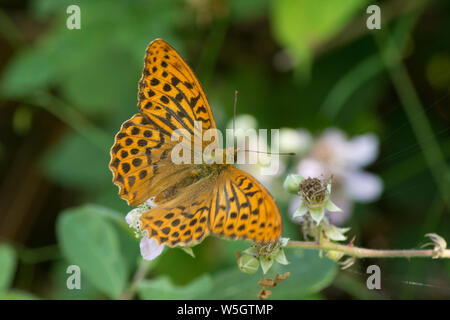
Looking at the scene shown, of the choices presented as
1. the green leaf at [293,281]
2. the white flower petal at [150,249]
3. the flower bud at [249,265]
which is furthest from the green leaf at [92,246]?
the flower bud at [249,265]

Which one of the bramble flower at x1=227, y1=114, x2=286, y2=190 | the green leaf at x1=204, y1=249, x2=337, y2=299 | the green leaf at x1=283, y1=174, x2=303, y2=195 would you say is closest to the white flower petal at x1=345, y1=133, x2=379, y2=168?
the bramble flower at x1=227, y1=114, x2=286, y2=190

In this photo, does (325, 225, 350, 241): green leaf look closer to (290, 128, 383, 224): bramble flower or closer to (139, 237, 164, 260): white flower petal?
(139, 237, 164, 260): white flower petal

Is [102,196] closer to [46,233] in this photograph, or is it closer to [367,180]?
[46,233]

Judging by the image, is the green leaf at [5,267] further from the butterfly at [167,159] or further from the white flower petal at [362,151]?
the white flower petal at [362,151]

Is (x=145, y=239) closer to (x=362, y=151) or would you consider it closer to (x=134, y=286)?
(x=134, y=286)

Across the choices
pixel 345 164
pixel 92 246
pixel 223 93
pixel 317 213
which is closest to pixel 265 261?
pixel 317 213

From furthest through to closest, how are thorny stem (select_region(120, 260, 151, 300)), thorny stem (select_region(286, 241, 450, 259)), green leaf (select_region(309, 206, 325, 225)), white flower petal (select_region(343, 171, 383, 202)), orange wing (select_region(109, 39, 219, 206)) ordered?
white flower petal (select_region(343, 171, 383, 202)), thorny stem (select_region(120, 260, 151, 300)), orange wing (select_region(109, 39, 219, 206)), green leaf (select_region(309, 206, 325, 225)), thorny stem (select_region(286, 241, 450, 259))
